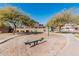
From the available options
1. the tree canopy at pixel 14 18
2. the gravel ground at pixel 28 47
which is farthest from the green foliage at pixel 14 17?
the gravel ground at pixel 28 47

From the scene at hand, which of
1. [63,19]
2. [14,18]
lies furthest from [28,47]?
[63,19]

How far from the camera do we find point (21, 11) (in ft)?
9.03

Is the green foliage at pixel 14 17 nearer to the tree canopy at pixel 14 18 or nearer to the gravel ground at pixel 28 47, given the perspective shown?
the tree canopy at pixel 14 18

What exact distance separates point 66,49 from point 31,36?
1.81 ft

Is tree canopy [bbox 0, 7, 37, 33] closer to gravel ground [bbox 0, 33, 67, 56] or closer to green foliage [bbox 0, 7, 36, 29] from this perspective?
green foliage [bbox 0, 7, 36, 29]

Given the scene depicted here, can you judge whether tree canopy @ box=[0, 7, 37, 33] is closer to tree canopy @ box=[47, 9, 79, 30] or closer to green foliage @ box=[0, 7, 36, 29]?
green foliage @ box=[0, 7, 36, 29]

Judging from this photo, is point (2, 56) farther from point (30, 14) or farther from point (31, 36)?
point (30, 14)

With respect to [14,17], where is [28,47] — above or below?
below

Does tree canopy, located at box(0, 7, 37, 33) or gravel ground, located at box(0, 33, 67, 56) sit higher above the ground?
tree canopy, located at box(0, 7, 37, 33)

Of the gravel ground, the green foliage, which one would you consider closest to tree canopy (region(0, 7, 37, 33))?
the green foliage

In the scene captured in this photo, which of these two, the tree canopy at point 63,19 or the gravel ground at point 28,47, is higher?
the tree canopy at point 63,19

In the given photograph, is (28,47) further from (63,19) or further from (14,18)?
(63,19)

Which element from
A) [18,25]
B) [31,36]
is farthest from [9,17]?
[31,36]

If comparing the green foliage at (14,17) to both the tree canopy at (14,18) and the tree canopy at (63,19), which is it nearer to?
the tree canopy at (14,18)
